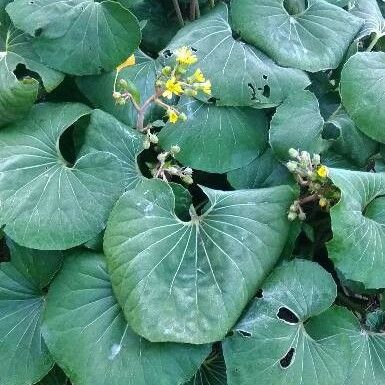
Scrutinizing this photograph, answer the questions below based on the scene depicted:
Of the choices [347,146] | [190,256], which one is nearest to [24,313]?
[190,256]

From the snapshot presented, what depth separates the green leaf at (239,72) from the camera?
6.04ft

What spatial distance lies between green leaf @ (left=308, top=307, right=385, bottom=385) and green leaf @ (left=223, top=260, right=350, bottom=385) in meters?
0.05

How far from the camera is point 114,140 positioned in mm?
1741

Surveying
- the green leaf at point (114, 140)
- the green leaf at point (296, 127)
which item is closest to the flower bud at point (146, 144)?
the green leaf at point (114, 140)

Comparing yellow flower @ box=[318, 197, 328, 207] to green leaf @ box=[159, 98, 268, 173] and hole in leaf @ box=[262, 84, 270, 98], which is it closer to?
green leaf @ box=[159, 98, 268, 173]

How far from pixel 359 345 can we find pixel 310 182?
468mm

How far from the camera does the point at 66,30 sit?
183 cm

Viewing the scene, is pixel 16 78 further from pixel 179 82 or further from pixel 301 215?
pixel 301 215

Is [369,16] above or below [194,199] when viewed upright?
above

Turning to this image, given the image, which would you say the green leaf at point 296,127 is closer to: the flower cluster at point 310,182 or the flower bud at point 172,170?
the flower cluster at point 310,182

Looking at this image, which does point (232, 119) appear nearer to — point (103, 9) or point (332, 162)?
point (332, 162)

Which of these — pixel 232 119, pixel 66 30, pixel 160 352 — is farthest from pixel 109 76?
pixel 160 352

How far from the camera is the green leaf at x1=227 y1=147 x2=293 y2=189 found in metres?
1.83

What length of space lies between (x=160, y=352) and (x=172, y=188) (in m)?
0.46
